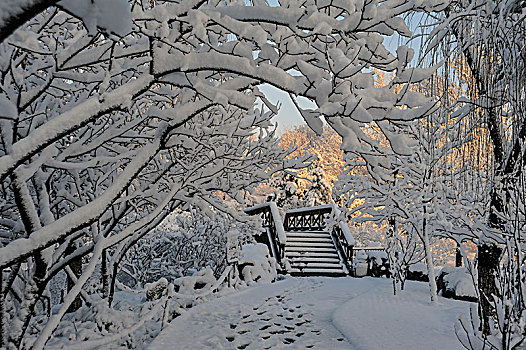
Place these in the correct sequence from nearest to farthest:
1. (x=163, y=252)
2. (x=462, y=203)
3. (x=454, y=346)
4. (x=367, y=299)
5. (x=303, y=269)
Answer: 1. (x=454, y=346)
2. (x=367, y=299)
3. (x=462, y=203)
4. (x=163, y=252)
5. (x=303, y=269)

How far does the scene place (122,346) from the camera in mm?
5918

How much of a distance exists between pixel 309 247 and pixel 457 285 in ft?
27.8

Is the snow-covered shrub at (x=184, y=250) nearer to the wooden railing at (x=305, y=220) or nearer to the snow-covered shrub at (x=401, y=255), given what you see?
the snow-covered shrub at (x=401, y=255)

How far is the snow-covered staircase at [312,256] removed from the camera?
15540 mm

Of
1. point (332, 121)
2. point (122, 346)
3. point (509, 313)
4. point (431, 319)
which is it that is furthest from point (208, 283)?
point (332, 121)

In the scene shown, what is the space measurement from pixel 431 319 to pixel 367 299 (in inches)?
85.7

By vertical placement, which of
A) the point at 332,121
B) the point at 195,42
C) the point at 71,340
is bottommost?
the point at 71,340

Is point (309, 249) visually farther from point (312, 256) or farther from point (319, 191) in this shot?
point (319, 191)

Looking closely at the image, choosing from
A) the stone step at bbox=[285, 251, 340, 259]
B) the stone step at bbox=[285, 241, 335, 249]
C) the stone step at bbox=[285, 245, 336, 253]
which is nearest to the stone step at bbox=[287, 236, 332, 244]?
the stone step at bbox=[285, 241, 335, 249]

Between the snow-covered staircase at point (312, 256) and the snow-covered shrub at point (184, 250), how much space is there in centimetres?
342

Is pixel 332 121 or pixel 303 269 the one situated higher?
pixel 332 121

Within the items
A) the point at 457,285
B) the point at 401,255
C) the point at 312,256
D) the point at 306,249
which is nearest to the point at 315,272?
the point at 312,256

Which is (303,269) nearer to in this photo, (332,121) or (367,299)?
(367,299)

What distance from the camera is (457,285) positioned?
32.1 feet
